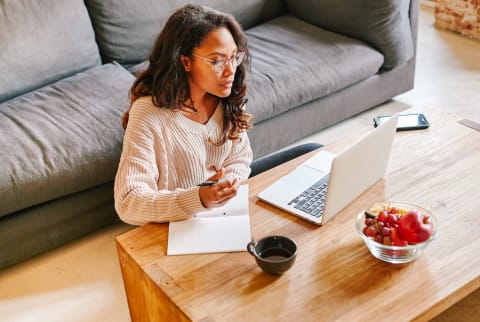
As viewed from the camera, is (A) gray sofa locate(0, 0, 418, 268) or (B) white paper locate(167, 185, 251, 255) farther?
(A) gray sofa locate(0, 0, 418, 268)

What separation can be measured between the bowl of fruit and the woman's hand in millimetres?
311

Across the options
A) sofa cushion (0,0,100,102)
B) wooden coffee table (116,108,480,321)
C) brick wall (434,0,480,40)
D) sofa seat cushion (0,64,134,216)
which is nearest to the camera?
wooden coffee table (116,108,480,321)

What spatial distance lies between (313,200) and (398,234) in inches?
11.7

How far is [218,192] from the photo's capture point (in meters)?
1.56

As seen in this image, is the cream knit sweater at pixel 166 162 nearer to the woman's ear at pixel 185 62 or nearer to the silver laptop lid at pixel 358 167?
the woman's ear at pixel 185 62

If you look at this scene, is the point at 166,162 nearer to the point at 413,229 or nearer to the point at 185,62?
the point at 185,62

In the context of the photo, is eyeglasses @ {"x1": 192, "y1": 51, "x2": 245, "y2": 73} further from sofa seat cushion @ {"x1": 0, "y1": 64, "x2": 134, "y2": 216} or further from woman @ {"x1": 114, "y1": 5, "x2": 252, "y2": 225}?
sofa seat cushion @ {"x1": 0, "y1": 64, "x2": 134, "y2": 216}

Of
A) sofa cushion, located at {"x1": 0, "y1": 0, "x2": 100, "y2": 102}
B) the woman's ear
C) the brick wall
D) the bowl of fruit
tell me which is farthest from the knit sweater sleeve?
the brick wall

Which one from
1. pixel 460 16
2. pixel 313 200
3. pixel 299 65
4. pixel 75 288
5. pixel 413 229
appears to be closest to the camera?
pixel 413 229

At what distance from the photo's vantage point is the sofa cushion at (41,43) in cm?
246

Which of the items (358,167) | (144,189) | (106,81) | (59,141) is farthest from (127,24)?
(358,167)

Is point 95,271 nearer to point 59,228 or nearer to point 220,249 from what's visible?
point 59,228

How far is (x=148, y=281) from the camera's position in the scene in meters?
1.47

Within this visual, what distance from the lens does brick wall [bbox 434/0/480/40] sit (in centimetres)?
361
